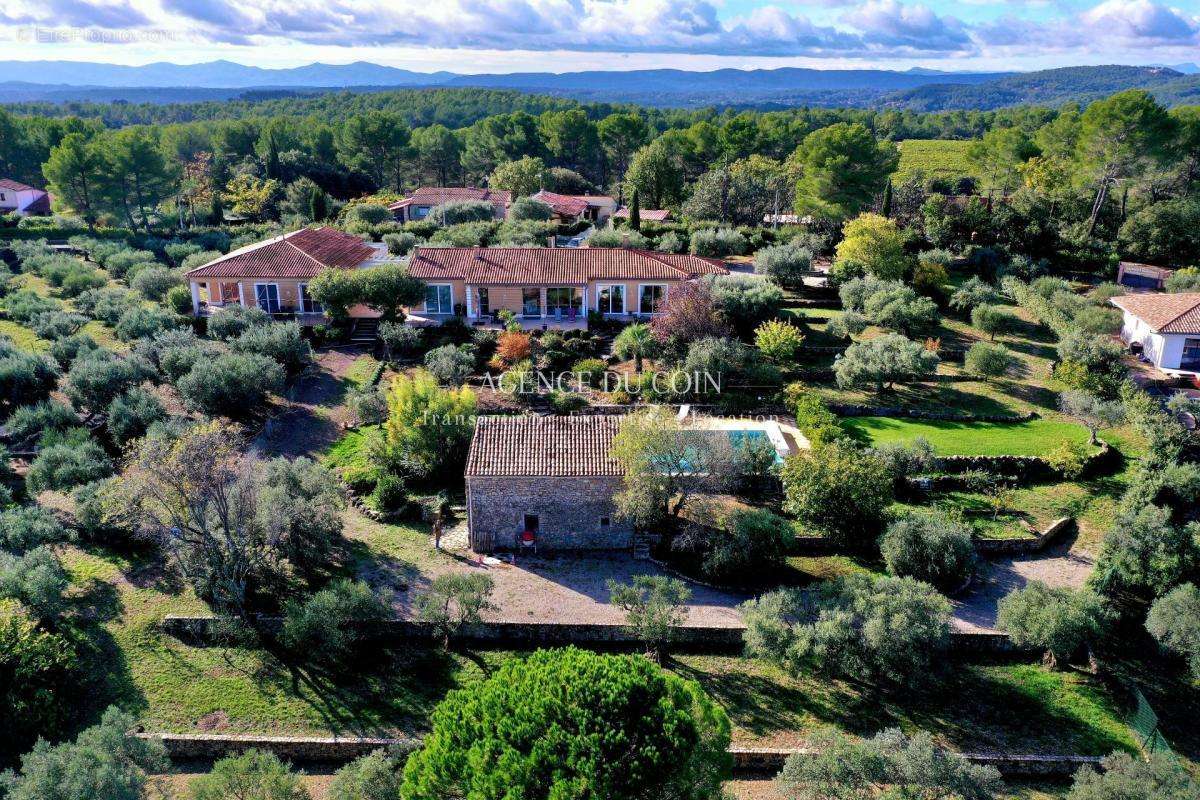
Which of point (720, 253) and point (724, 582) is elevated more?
point (720, 253)

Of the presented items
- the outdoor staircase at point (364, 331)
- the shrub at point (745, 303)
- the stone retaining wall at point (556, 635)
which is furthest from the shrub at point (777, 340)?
the outdoor staircase at point (364, 331)

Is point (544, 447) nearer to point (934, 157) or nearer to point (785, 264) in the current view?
point (785, 264)

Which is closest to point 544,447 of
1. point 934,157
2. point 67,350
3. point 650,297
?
point 650,297

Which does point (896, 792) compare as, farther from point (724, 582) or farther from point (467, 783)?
point (724, 582)


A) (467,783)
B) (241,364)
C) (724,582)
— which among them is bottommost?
(724,582)

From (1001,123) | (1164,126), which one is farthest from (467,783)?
(1001,123)

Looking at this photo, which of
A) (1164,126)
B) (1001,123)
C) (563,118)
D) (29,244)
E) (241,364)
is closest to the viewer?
(241,364)
